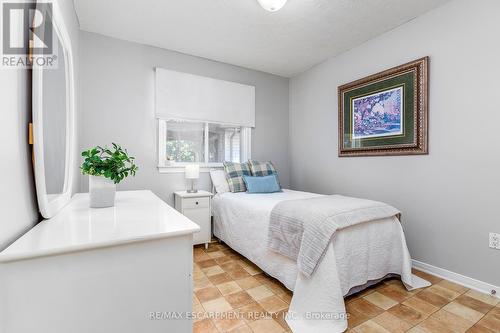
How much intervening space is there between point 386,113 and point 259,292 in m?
2.28

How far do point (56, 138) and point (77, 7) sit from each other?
5.74ft

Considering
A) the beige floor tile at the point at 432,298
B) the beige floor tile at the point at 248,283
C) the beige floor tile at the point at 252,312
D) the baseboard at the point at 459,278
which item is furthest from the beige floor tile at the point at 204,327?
the baseboard at the point at 459,278

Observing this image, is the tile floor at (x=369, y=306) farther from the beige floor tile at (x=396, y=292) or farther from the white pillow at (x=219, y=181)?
the white pillow at (x=219, y=181)

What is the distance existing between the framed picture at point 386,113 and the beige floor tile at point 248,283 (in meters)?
1.93

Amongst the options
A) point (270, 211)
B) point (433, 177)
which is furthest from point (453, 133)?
point (270, 211)

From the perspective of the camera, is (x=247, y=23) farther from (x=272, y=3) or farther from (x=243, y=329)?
(x=243, y=329)

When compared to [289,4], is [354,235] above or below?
below

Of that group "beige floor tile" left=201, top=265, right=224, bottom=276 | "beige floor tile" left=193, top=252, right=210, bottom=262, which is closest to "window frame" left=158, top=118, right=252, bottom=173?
"beige floor tile" left=193, top=252, right=210, bottom=262

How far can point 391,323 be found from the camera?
1586 mm

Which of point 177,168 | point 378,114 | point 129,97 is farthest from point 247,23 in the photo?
point 177,168

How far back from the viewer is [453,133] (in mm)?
2178

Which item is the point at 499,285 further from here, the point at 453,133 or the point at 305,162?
the point at 305,162

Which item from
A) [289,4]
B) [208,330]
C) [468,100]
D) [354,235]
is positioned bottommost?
Result: [208,330]

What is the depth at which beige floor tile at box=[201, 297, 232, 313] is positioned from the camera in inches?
68.3
